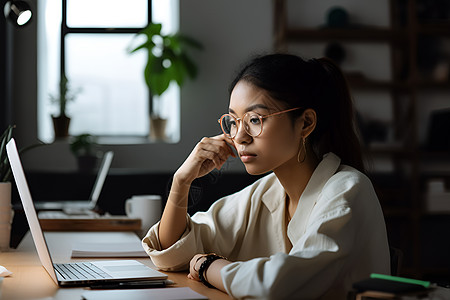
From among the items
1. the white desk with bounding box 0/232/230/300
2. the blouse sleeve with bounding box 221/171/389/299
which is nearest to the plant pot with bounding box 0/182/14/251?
the white desk with bounding box 0/232/230/300

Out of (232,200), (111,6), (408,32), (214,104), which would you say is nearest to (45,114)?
(111,6)

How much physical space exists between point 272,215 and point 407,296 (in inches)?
29.9

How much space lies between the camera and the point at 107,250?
5.54 ft

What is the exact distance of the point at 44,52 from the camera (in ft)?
16.3

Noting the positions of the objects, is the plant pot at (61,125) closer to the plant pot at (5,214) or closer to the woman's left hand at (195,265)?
the plant pot at (5,214)

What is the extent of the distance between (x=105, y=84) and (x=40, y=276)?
3.96 metres

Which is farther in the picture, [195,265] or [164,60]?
[164,60]

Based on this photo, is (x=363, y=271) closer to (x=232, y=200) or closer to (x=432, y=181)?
(x=232, y=200)

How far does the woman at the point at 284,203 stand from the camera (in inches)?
42.9

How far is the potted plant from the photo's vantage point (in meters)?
4.71

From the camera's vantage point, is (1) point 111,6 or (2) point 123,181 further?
(1) point 111,6

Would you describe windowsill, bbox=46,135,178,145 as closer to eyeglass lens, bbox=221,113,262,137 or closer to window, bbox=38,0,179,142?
window, bbox=38,0,179,142

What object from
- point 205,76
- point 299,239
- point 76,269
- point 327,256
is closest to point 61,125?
point 205,76

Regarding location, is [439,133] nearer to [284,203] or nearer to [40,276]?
[284,203]
